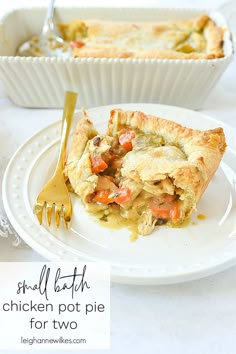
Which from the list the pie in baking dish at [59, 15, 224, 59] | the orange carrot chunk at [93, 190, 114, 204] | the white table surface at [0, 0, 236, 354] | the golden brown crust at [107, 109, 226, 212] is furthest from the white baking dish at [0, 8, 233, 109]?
the white table surface at [0, 0, 236, 354]

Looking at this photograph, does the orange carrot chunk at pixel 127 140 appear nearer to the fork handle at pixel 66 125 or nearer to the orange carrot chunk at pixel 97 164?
the orange carrot chunk at pixel 97 164

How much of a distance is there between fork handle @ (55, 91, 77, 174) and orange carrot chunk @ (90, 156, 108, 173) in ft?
0.40

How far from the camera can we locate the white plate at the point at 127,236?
1282mm

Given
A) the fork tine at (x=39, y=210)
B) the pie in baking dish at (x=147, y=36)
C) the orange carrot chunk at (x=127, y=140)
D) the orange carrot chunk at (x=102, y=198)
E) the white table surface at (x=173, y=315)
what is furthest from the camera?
the pie in baking dish at (x=147, y=36)

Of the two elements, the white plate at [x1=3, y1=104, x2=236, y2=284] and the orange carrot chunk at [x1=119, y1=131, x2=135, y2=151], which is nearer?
the white plate at [x1=3, y1=104, x2=236, y2=284]

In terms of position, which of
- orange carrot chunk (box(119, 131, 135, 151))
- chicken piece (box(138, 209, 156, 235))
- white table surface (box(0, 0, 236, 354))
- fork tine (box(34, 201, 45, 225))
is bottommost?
white table surface (box(0, 0, 236, 354))

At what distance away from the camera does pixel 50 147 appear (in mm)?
1722

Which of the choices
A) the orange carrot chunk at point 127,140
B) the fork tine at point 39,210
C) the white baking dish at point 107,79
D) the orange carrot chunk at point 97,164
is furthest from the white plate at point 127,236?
the white baking dish at point 107,79

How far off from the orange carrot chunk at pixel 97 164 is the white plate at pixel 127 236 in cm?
13

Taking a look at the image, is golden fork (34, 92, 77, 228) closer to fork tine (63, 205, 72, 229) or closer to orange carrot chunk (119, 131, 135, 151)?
fork tine (63, 205, 72, 229)

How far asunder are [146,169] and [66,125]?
18.0 inches

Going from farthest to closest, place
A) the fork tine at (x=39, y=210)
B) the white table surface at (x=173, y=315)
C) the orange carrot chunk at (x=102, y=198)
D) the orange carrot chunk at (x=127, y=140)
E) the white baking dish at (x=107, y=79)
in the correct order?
the white baking dish at (x=107, y=79)
the orange carrot chunk at (x=127, y=140)
the orange carrot chunk at (x=102, y=198)
the fork tine at (x=39, y=210)
the white table surface at (x=173, y=315)

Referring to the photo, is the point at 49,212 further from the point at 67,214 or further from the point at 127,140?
the point at 127,140

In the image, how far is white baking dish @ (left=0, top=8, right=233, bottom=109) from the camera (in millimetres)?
1923
